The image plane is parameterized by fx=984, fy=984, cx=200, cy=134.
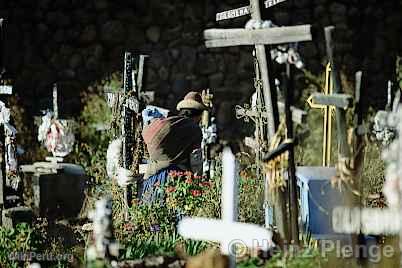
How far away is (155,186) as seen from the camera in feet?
20.9

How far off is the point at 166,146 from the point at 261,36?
6.31 ft

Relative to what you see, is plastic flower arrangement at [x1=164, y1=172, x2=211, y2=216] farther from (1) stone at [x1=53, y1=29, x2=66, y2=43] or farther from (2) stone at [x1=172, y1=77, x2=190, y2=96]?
(1) stone at [x1=53, y1=29, x2=66, y2=43]

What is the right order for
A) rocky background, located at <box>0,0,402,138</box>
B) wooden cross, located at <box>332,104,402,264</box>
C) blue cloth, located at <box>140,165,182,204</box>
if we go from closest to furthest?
wooden cross, located at <box>332,104,402,264</box>
blue cloth, located at <box>140,165,182,204</box>
rocky background, located at <box>0,0,402,138</box>

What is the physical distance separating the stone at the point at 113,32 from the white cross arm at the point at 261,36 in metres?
5.77

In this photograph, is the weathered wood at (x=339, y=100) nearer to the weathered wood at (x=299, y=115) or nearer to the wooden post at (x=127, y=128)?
the weathered wood at (x=299, y=115)

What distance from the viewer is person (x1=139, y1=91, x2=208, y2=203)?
641cm

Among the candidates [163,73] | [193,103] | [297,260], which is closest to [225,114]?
[163,73]

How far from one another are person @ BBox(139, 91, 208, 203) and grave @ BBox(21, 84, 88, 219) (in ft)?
5.17

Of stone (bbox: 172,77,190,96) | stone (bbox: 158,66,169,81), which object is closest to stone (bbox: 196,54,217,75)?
stone (bbox: 172,77,190,96)

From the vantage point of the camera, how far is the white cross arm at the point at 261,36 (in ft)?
14.5

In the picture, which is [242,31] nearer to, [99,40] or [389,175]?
[389,175]

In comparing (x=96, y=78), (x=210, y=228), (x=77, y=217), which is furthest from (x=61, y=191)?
(x=210, y=228)

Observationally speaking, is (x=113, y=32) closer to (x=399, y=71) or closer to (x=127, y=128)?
(x=399, y=71)

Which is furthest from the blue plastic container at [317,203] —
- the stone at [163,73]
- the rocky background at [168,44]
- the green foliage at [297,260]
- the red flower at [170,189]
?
the stone at [163,73]
